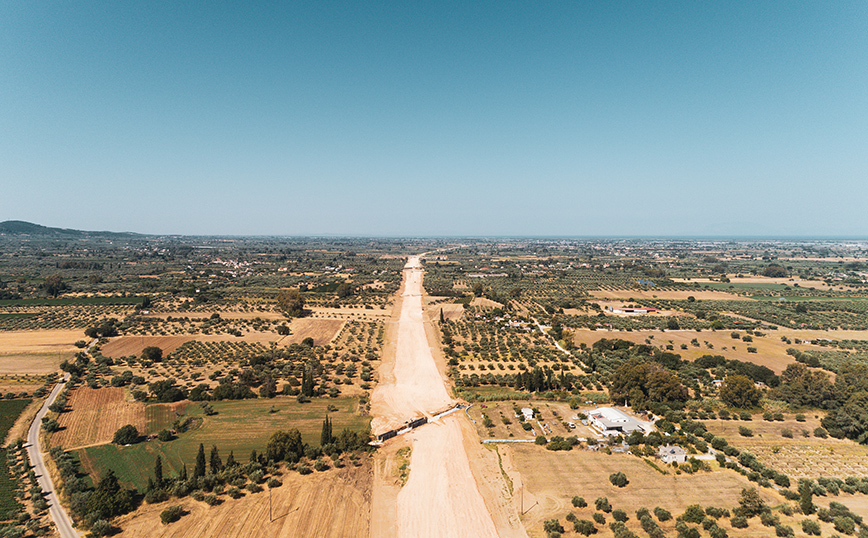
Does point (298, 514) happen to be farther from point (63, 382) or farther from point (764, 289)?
point (764, 289)

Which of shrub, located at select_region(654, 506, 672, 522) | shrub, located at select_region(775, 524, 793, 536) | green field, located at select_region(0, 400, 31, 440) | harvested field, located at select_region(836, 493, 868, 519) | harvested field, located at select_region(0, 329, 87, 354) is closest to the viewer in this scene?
shrub, located at select_region(775, 524, 793, 536)

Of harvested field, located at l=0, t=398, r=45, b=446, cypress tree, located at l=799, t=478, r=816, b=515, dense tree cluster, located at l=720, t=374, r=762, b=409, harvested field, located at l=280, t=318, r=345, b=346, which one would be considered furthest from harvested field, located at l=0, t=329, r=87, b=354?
dense tree cluster, located at l=720, t=374, r=762, b=409

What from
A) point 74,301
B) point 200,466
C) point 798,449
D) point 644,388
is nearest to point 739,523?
point 798,449

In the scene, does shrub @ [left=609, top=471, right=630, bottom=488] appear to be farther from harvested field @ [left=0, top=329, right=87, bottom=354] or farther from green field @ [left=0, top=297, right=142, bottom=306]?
green field @ [left=0, top=297, right=142, bottom=306]

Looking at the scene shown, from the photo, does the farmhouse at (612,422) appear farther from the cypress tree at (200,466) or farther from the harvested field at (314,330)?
the harvested field at (314,330)

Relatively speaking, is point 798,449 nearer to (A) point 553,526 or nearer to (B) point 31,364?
(A) point 553,526

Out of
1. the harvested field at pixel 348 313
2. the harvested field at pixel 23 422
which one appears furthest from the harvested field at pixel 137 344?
the harvested field at pixel 348 313
